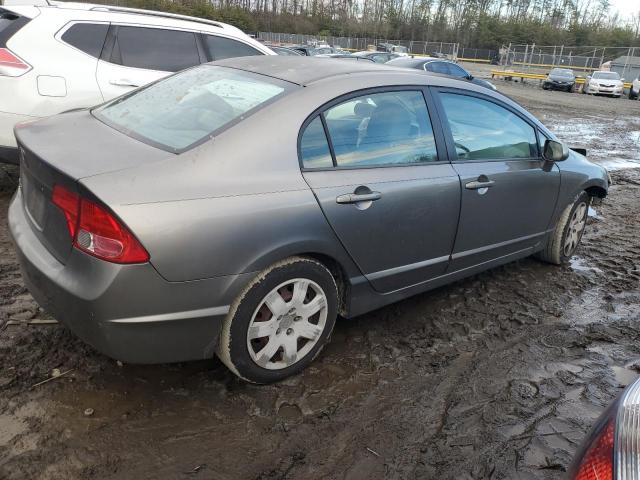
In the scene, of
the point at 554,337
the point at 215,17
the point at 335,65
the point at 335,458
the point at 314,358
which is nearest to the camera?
the point at 335,458

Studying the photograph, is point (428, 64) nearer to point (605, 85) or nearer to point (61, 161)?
point (61, 161)

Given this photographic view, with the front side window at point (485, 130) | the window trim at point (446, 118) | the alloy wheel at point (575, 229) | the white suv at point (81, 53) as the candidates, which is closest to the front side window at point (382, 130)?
the window trim at point (446, 118)

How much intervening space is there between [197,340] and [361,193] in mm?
1131

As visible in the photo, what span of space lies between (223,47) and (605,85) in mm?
27557

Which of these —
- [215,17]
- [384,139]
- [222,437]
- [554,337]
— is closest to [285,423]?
[222,437]

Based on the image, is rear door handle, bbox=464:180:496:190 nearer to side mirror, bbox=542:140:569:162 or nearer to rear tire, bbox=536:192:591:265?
side mirror, bbox=542:140:569:162

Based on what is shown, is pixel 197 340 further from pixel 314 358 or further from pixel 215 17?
pixel 215 17

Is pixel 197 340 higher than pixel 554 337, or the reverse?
pixel 197 340

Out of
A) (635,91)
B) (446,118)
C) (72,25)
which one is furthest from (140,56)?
(635,91)

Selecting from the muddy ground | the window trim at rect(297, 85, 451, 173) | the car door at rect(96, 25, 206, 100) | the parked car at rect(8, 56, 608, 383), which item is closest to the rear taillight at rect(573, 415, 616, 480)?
the muddy ground

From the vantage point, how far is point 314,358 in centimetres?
304

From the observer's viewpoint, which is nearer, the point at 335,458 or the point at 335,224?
the point at 335,458

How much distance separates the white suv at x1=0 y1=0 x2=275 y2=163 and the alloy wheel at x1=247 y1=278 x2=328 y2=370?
3223mm

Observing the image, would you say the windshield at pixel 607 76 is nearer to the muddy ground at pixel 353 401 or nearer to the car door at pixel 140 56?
the car door at pixel 140 56
